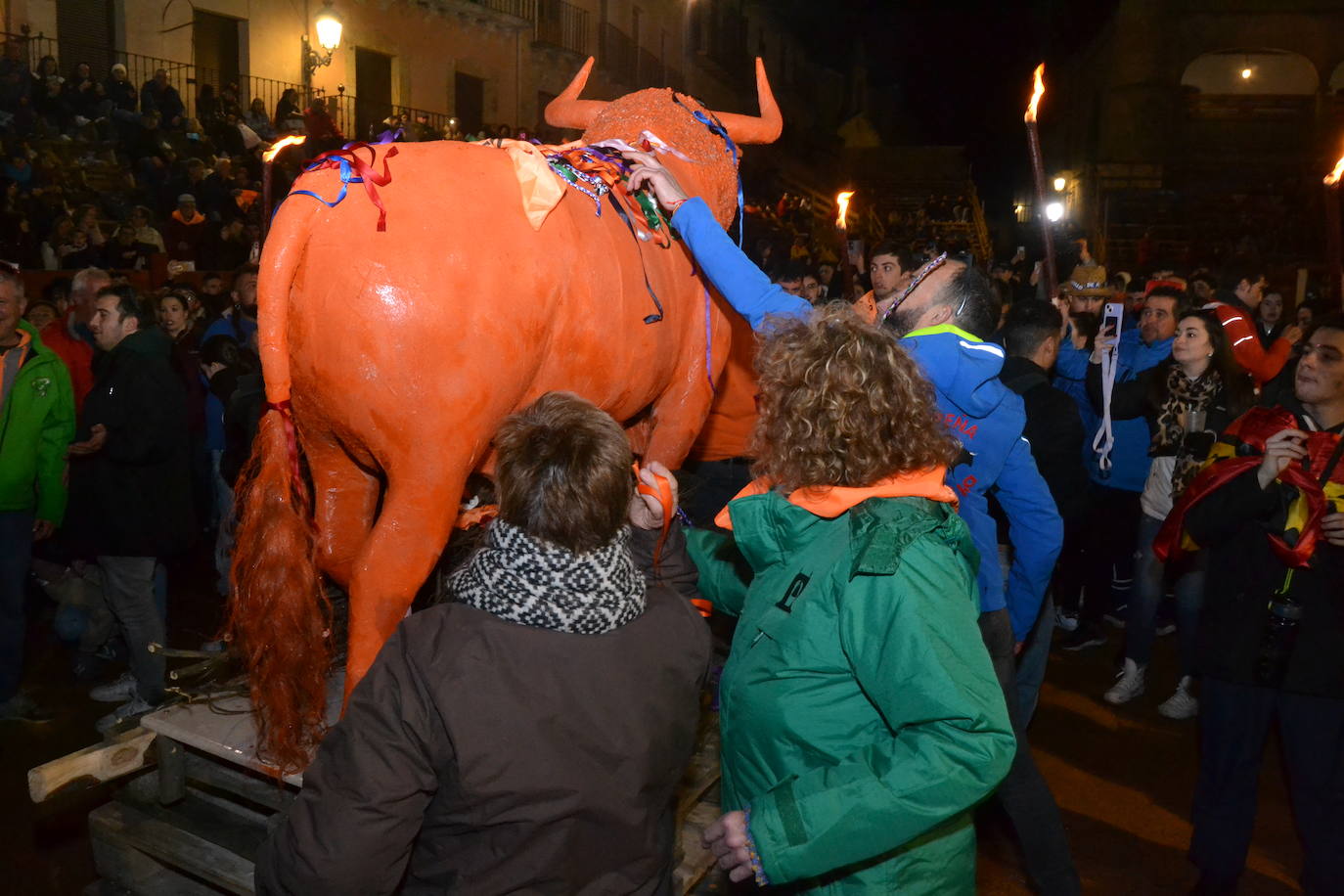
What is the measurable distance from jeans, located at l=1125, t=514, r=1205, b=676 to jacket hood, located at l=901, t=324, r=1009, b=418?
2762 millimetres

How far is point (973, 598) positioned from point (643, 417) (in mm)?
1793

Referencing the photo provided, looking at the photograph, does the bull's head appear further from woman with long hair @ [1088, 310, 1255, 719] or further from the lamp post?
the lamp post

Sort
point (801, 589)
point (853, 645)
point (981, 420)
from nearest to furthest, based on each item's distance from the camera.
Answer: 1. point (853, 645)
2. point (801, 589)
3. point (981, 420)

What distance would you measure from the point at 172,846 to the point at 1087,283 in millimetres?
6304

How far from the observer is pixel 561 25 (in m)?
24.9

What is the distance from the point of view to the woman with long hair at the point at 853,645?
176cm

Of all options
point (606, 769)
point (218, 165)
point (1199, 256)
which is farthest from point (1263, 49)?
point (606, 769)

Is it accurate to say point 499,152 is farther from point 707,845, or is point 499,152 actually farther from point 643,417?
point 707,845

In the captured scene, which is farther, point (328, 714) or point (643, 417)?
point (643, 417)

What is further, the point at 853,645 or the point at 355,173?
the point at 355,173

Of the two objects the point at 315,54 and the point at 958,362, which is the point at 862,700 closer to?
the point at 958,362

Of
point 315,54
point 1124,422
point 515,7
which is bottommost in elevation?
point 1124,422

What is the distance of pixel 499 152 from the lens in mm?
2910

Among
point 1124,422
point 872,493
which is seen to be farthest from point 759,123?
point 1124,422
